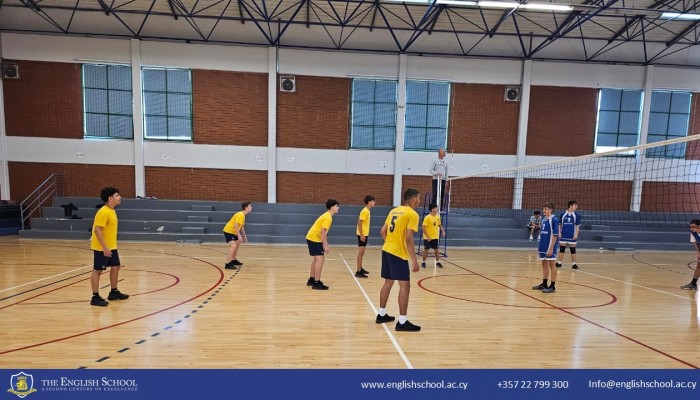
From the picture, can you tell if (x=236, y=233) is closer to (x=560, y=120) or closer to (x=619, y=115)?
(x=560, y=120)

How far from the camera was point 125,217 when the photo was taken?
46.7 feet

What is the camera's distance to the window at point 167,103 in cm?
1575

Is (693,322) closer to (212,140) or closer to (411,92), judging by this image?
(411,92)

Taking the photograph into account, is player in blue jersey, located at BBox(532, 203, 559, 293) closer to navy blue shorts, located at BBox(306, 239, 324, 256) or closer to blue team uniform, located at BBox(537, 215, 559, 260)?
blue team uniform, located at BBox(537, 215, 559, 260)

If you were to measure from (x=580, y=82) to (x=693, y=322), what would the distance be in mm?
14561

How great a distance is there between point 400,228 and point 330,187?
11994mm

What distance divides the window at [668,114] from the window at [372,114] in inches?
495

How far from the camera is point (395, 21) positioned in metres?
15.5

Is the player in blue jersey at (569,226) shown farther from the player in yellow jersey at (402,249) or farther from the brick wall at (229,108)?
the brick wall at (229,108)

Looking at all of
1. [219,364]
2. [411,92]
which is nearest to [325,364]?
[219,364]
